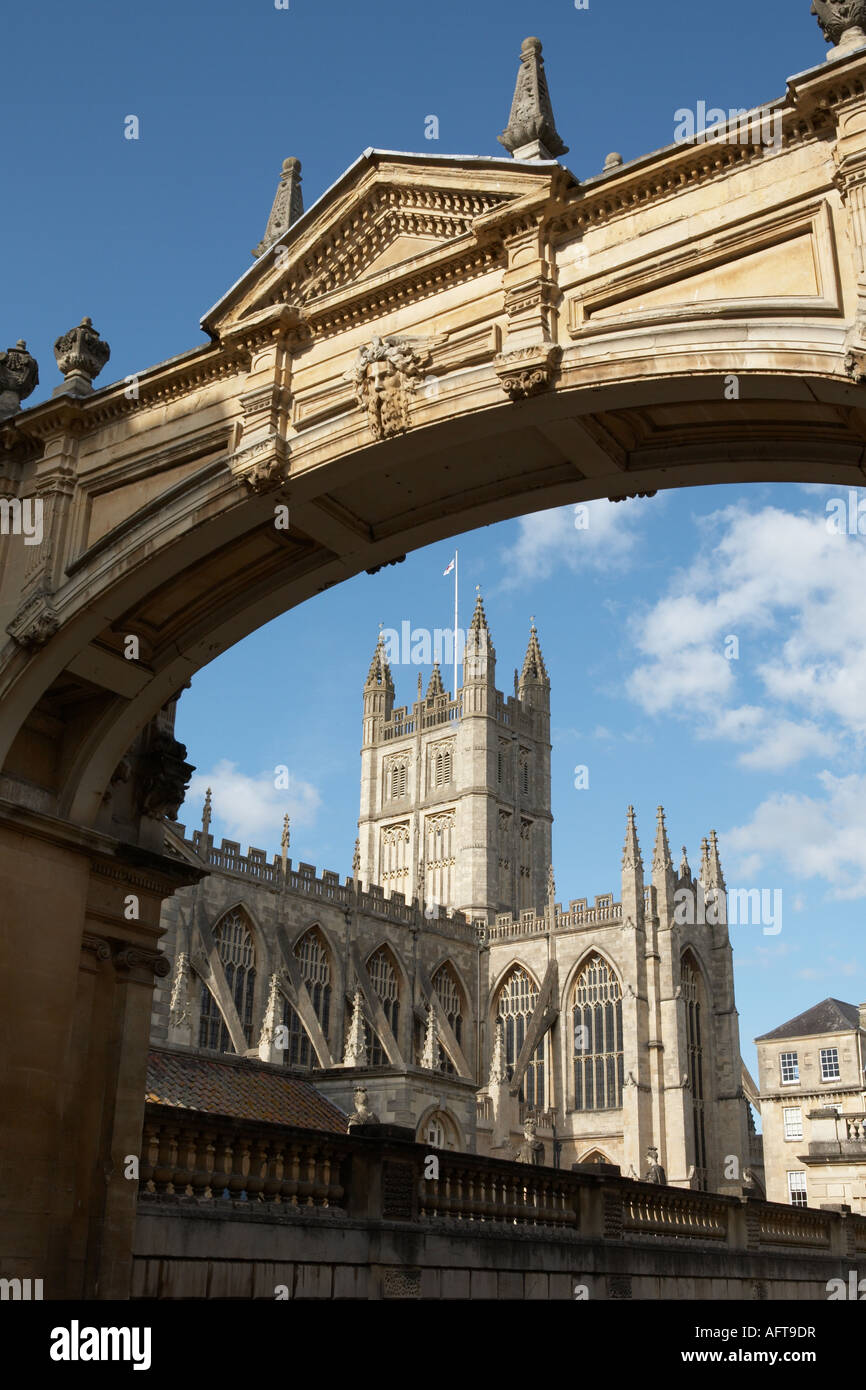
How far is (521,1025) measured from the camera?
194ft

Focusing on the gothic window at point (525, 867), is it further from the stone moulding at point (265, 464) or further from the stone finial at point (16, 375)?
the stone moulding at point (265, 464)

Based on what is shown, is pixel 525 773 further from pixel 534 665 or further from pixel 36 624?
pixel 36 624

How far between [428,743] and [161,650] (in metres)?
65.1

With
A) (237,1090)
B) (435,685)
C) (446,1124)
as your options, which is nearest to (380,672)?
(435,685)

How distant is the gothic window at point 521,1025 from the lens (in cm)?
5706

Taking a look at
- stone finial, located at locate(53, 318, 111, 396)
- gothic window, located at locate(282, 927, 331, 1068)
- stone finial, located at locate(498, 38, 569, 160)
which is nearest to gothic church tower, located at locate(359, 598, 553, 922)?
gothic window, located at locate(282, 927, 331, 1068)

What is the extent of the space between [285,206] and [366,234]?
4.55ft

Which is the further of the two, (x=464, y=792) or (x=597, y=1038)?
(x=464, y=792)

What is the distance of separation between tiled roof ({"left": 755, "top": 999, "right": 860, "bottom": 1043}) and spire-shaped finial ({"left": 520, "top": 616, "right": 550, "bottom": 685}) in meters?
33.2

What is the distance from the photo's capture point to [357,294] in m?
9.77

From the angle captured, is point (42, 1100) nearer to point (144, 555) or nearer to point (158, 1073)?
point (144, 555)

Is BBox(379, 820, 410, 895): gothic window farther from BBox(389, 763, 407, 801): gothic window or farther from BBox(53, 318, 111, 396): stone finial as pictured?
BBox(53, 318, 111, 396): stone finial

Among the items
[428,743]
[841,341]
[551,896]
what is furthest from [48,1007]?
[428,743]

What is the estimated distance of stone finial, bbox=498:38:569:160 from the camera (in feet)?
30.1
